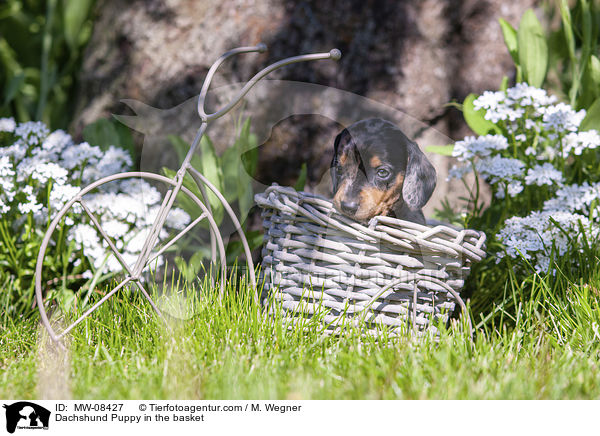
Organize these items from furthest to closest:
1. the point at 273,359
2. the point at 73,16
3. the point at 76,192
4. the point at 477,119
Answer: the point at 73,16
the point at 477,119
the point at 76,192
the point at 273,359

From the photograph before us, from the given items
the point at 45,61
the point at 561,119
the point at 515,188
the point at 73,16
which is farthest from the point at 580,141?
the point at 45,61

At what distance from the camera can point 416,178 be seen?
1630 mm

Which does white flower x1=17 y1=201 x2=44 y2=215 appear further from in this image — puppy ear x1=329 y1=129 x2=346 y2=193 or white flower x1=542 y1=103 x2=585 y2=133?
white flower x1=542 y1=103 x2=585 y2=133

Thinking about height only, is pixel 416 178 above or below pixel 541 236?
above

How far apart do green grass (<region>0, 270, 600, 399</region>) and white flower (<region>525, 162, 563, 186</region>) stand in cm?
43

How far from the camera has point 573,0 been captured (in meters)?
2.99

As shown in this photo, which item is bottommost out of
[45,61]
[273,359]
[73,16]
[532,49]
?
[273,359]

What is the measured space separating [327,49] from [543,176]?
1.34 m

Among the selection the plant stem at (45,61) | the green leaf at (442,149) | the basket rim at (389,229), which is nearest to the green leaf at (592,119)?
the green leaf at (442,149)

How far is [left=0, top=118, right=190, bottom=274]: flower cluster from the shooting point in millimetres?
1987
